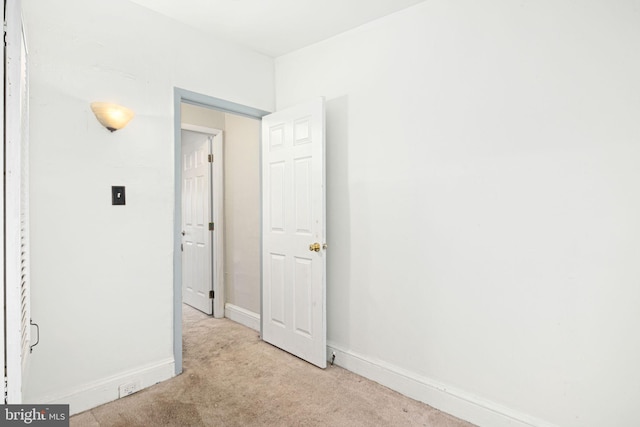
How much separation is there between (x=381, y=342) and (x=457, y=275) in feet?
2.56

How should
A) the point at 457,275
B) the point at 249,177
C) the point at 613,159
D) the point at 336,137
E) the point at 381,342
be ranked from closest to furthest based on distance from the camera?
the point at 613,159 → the point at 457,275 → the point at 381,342 → the point at 336,137 → the point at 249,177

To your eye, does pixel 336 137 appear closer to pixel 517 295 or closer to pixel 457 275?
pixel 457 275

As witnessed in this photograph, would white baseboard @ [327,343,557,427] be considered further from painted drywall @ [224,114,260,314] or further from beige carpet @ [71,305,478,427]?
painted drywall @ [224,114,260,314]

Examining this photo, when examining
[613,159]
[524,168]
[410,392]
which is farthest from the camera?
[410,392]

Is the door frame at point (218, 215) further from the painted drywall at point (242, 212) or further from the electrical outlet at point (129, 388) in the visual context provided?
the electrical outlet at point (129, 388)

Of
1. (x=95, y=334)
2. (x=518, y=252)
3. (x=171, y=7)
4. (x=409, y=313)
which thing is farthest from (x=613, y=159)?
(x=95, y=334)

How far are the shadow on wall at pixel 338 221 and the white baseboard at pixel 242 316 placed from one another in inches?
38.6

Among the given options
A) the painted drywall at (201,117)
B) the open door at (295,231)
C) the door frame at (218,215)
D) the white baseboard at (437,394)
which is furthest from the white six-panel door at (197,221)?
the white baseboard at (437,394)

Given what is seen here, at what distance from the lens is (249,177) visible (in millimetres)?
3590

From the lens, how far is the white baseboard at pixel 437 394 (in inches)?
74.7

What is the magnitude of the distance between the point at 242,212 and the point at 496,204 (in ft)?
8.33

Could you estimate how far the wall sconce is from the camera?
Answer: 2094 millimetres

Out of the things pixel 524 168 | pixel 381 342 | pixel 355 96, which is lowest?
pixel 381 342

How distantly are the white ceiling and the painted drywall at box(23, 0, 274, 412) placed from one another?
0.15m
